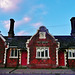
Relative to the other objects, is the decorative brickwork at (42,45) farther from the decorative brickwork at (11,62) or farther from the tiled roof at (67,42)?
the decorative brickwork at (11,62)

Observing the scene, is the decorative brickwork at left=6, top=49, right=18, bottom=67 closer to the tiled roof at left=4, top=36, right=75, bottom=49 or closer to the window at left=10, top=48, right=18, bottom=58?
the window at left=10, top=48, right=18, bottom=58

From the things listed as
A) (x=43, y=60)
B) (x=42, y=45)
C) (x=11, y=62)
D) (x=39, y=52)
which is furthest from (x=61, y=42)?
(x=11, y=62)

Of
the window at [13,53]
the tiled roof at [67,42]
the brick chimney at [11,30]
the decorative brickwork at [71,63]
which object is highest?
the brick chimney at [11,30]

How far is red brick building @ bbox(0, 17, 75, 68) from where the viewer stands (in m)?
17.8

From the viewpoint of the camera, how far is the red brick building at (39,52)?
17.8 metres

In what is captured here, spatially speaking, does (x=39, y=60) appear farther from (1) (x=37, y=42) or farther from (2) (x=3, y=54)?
(2) (x=3, y=54)

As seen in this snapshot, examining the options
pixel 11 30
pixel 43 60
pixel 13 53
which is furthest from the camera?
pixel 11 30

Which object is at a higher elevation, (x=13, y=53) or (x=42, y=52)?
(x=42, y=52)

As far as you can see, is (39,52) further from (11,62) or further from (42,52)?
(11,62)

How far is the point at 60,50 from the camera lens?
18.9m

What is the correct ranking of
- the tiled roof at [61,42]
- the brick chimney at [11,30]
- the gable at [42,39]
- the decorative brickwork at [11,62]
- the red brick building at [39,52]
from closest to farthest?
the red brick building at [39,52] < the gable at [42,39] < the decorative brickwork at [11,62] < the tiled roof at [61,42] < the brick chimney at [11,30]

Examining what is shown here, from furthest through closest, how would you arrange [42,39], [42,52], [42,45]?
[42,39] < [42,45] < [42,52]

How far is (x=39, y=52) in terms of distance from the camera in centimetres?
1814

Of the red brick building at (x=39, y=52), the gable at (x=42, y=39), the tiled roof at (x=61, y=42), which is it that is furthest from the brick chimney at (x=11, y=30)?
the gable at (x=42, y=39)
